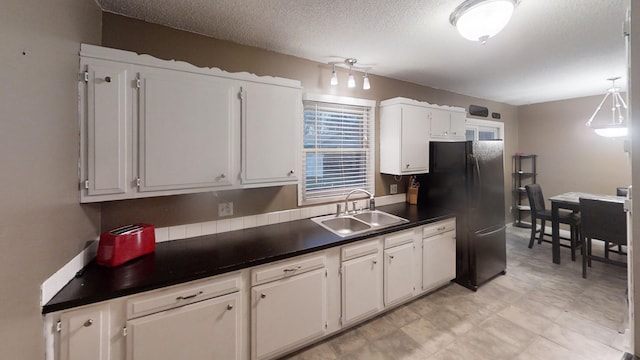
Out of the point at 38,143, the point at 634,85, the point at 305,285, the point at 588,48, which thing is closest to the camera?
the point at 634,85

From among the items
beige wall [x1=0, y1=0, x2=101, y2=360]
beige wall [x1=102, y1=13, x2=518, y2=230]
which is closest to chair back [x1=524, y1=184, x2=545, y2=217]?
beige wall [x1=102, y1=13, x2=518, y2=230]

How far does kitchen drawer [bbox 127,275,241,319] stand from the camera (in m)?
1.29

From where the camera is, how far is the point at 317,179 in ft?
8.67

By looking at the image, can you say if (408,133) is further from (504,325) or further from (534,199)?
(534,199)

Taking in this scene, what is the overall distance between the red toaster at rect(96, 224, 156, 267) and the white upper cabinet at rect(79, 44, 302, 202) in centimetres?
23

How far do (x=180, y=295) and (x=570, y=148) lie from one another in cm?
620

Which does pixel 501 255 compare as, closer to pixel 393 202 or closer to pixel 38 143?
pixel 393 202

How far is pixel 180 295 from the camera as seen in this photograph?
138 cm

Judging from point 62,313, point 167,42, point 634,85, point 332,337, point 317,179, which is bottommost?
point 332,337

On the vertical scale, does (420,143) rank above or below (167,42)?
below

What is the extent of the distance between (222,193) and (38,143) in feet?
3.69

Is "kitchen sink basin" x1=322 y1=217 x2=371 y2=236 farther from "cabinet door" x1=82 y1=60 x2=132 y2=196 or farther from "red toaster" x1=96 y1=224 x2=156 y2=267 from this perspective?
"cabinet door" x1=82 y1=60 x2=132 y2=196

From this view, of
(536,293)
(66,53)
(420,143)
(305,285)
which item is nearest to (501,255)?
(536,293)

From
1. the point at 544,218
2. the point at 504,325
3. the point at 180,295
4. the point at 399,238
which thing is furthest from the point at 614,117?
the point at 180,295
